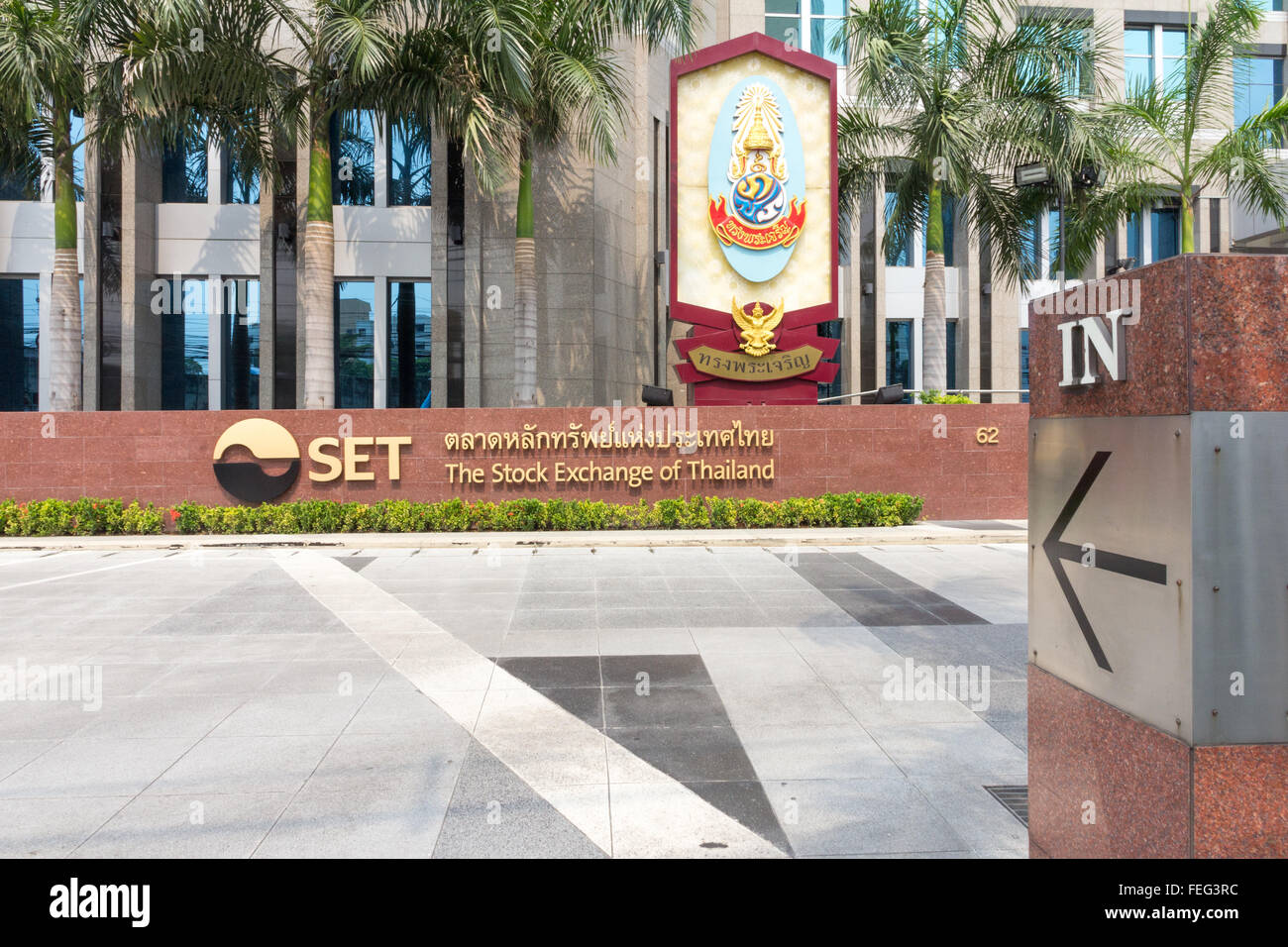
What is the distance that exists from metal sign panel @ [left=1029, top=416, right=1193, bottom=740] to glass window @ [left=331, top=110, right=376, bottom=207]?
82.7 ft

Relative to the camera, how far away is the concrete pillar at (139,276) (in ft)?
83.2

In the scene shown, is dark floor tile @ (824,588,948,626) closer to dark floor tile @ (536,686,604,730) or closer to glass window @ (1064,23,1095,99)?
dark floor tile @ (536,686,604,730)

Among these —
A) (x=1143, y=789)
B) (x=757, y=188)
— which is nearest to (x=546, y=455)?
(x=757, y=188)

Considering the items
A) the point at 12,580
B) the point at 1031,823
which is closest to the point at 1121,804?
the point at 1031,823

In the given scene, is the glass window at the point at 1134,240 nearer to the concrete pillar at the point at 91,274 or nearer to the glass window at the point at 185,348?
the glass window at the point at 185,348

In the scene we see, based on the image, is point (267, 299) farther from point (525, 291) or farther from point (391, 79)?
point (391, 79)

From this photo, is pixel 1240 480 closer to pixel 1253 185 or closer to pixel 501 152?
pixel 501 152

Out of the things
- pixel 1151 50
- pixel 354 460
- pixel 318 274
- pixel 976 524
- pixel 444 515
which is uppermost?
pixel 1151 50

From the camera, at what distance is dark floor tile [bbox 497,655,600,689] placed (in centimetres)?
788

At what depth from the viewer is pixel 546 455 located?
65.7 ft

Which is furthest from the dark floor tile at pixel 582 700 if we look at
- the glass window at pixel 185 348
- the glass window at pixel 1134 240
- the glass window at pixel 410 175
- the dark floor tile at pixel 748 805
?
the glass window at pixel 1134 240

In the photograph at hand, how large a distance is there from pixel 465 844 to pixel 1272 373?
3912mm

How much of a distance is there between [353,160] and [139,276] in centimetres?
638

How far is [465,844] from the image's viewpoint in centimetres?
471
